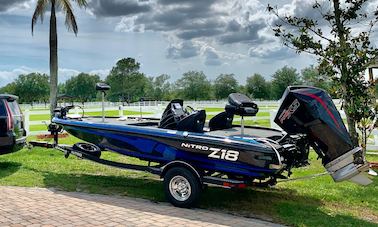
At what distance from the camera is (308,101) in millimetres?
6285

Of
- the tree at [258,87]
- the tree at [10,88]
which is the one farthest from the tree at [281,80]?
the tree at [10,88]

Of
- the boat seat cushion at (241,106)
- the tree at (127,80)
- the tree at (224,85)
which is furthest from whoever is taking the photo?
the tree at (127,80)

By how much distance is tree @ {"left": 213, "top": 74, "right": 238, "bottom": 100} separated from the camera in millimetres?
82312

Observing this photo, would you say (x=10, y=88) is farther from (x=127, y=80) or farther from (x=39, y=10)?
(x=39, y=10)

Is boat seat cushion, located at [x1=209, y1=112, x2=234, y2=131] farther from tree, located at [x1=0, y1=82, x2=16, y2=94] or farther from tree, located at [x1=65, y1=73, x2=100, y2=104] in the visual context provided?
tree, located at [x1=65, y1=73, x2=100, y2=104]

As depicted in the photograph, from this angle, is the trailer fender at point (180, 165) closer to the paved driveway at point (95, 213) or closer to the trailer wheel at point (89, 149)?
the paved driveway at point (95, 213)

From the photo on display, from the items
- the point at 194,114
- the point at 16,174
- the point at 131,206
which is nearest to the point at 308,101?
the point at 194,114

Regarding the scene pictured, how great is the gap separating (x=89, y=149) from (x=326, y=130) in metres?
4.54

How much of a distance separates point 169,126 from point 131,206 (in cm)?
158

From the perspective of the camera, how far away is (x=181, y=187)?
6836 mm

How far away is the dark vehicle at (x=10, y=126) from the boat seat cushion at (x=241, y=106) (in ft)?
15.9

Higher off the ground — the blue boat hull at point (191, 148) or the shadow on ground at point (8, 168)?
the blue boat hull at point (191, 148)

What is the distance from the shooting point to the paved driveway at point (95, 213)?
5793 mm

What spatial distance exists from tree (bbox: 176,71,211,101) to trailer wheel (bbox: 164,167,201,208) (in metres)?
74.7
